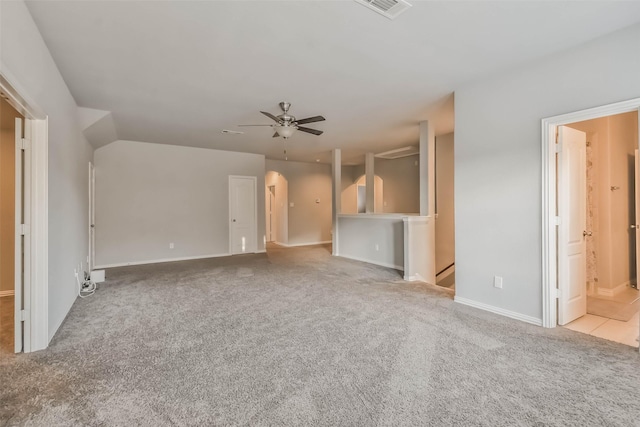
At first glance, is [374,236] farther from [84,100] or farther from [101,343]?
[84,100]

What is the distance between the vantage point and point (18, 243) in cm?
236

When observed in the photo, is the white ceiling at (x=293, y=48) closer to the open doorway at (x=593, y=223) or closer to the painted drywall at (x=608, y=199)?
the open doorway at (x=593, y=223)

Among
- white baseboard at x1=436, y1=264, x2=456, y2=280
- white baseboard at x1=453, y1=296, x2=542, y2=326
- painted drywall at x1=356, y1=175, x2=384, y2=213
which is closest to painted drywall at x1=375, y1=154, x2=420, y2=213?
painted drywall at x1=356, y1=175, x2=384, y2=213

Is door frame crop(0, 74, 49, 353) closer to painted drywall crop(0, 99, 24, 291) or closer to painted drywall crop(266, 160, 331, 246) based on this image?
painted drywall crop(0, 99, 24, 291)

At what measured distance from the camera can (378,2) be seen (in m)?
2.00

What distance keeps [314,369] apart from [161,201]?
569 cm

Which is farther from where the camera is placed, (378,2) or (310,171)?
(310,171)

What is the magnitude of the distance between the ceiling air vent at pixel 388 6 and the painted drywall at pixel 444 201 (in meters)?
4.38

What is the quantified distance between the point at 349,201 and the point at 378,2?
27.4 ft

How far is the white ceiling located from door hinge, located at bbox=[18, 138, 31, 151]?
88cm

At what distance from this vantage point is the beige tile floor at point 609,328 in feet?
8.38

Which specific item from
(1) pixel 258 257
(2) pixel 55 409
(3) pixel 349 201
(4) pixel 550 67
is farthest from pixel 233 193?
(4) pixel 550 67

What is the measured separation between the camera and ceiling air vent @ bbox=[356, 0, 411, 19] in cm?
199

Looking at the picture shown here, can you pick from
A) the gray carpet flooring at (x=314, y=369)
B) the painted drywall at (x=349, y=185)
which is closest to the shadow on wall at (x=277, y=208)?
the painted drywall at (x=349, y=185)
